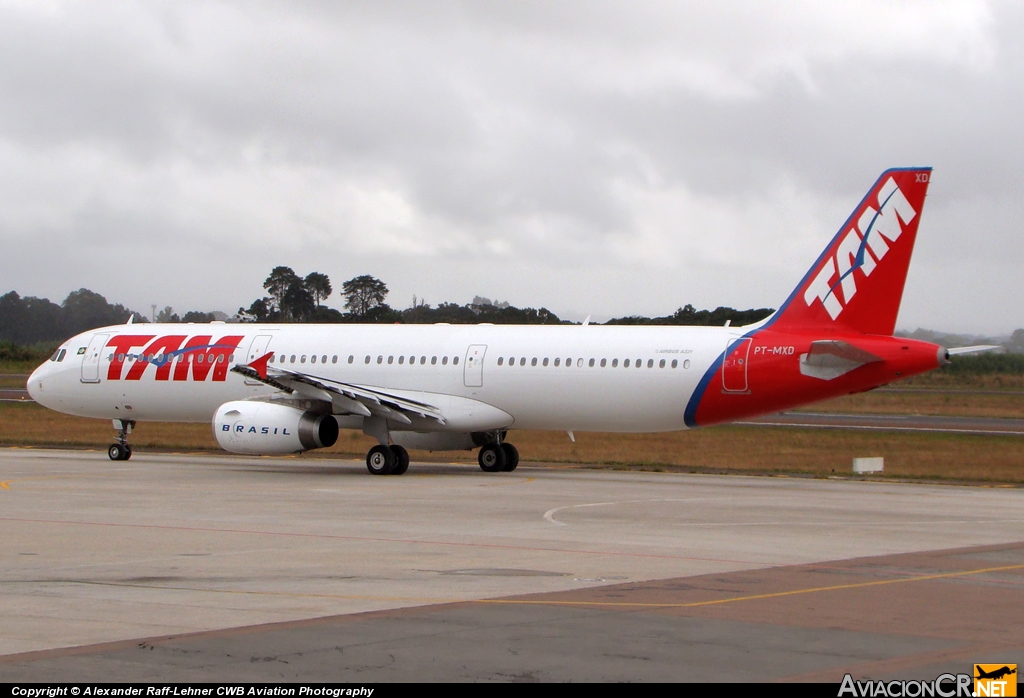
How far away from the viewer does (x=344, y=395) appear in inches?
1212

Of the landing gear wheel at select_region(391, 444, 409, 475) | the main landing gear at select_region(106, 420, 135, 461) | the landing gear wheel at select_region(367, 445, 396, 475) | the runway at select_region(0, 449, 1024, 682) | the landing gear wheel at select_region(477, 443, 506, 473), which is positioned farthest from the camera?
the main landing gear at select_region(106, 420, 135, 461)

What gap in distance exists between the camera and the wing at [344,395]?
30328 millimetres

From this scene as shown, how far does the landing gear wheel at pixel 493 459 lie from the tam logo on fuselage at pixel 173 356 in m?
7.38

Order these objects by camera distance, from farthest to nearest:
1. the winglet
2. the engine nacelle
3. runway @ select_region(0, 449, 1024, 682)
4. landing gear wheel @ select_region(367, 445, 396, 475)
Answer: landing gear wheel @ select_region(367, 445, 396, 475), the engine nacelle, the winglet, runway @ select_region(0, 449, 1024, 682)

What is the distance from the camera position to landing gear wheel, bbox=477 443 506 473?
33.3 metres

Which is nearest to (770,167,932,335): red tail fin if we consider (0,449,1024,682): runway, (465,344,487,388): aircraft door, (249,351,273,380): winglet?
(0,449,1024,682): runway

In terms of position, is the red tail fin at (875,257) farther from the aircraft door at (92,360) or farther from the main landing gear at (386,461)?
the aircraft door at (92,360)

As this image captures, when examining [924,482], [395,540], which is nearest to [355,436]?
[924,482]

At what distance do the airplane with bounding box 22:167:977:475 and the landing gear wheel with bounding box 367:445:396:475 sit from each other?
0.04m

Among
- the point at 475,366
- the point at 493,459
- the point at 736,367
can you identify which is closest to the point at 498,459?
the point at 493,459

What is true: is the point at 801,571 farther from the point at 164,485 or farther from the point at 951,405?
the point at 951,405

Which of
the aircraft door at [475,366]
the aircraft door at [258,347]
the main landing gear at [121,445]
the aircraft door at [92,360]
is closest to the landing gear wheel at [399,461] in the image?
the aircraft door at [475,366]

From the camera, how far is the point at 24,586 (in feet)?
44.8

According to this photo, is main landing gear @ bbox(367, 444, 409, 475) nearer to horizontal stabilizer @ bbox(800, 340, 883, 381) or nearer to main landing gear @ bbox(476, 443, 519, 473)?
main landing gear @ bbox(476, 443, 519, 473)
